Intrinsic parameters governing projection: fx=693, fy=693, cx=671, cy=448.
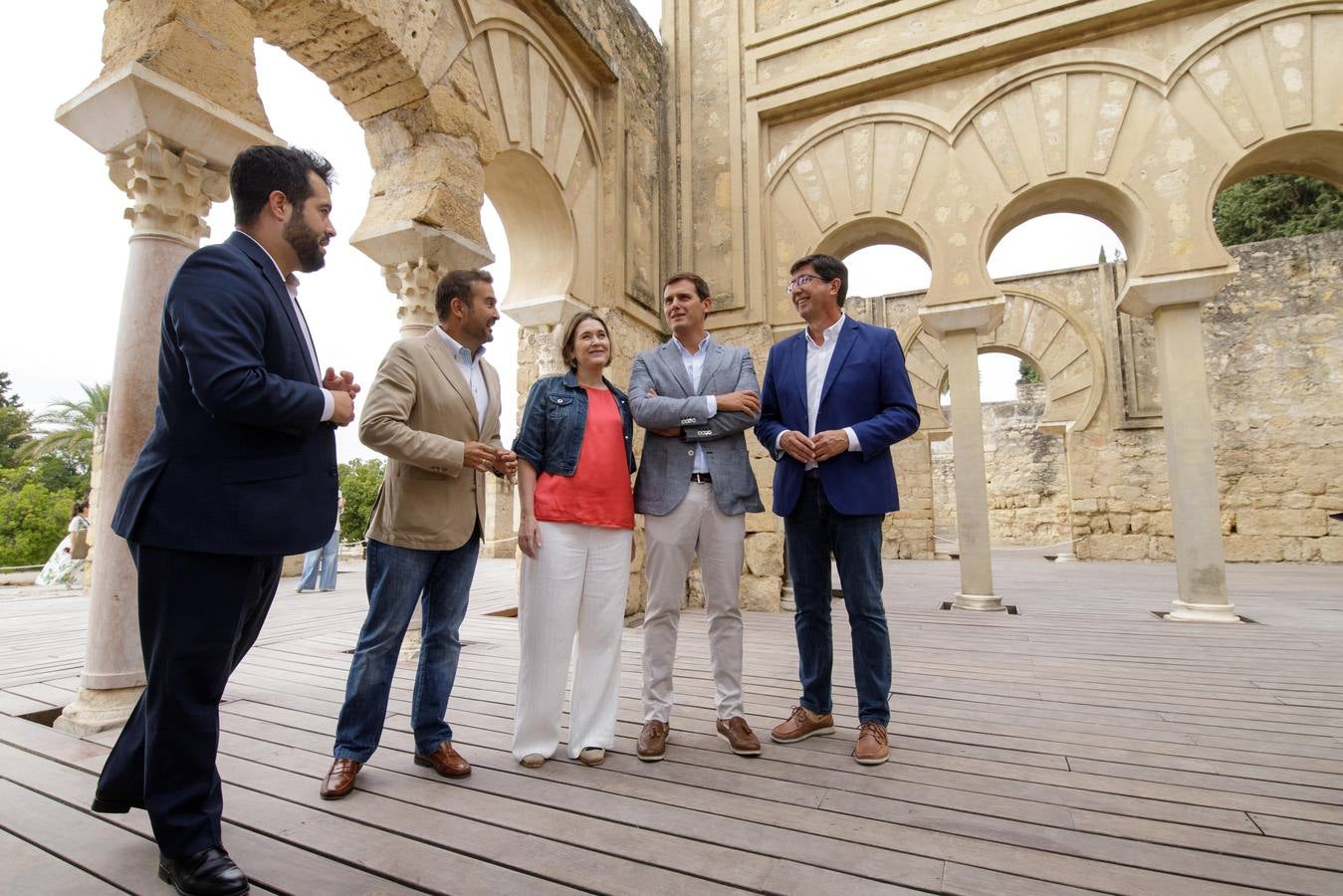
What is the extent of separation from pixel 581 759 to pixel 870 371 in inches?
76.0

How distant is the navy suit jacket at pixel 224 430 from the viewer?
170cm

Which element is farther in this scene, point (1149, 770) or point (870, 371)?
point (870, 371)

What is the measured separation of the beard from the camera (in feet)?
6.58

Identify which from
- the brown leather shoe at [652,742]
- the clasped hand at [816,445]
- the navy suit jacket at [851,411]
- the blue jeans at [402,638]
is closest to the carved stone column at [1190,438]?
the navy suit jacket at [851,411]

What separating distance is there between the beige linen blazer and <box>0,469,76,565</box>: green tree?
19.9 meters

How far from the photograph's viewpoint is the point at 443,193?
4406 millimetres

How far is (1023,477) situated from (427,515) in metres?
19.2

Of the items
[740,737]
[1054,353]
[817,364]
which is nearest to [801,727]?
[740,737]

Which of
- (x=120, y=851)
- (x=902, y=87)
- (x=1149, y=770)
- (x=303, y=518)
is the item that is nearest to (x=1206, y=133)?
(x=902, y=87)

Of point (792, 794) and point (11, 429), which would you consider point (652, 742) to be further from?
point (11, 429)

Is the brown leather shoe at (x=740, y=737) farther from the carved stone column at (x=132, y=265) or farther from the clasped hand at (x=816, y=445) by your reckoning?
the carved stone column at (x=132, y=265)

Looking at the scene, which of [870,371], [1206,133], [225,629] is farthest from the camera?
[1206,133]

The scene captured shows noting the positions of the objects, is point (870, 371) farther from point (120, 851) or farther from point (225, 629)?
point (120, 851)

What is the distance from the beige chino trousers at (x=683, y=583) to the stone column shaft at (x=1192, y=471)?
492 cm
